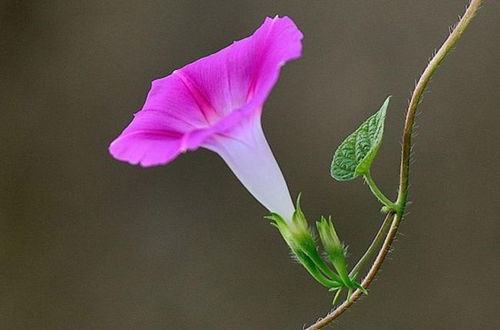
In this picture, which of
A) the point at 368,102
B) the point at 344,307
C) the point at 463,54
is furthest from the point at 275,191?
the point at 463,54

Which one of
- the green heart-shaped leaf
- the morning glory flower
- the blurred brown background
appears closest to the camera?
the morning glory flower

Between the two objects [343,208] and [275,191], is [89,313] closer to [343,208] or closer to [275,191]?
[343,208]

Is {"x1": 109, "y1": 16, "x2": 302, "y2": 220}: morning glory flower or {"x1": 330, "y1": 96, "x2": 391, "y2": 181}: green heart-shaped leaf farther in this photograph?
{"x1": 330, "y1": 96, "x2": 391, "y2": 181}: green heart-shaped leaf

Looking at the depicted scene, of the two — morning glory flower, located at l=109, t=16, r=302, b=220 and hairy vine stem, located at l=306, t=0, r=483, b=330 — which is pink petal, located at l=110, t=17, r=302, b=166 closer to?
morning glory flower, located at l=109, t=16, r=302, b=220

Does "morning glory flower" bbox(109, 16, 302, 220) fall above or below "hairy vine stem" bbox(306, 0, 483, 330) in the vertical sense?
above

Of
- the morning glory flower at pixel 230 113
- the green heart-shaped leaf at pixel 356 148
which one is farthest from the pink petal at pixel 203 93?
the green heart-shaped leaf at pixel 356 148

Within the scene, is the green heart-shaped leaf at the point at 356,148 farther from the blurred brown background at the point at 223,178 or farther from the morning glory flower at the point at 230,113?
the blurred brown background at the point at 223,178

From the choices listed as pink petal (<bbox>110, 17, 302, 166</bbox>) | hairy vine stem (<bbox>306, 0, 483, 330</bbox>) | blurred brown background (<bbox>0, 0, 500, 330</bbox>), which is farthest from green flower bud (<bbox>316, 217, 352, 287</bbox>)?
blurred brown background (<bbox>0, 0, 500, 330</bbox>)
